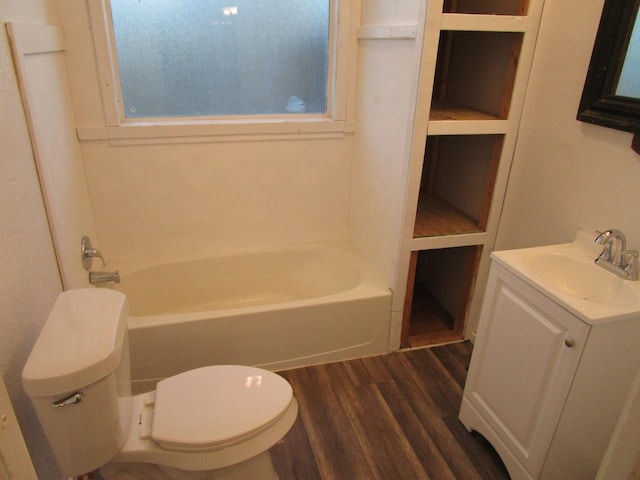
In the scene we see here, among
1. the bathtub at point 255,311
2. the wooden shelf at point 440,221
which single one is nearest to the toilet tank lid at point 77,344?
the bathtub at point 255,311

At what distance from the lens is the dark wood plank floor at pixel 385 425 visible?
1.64m

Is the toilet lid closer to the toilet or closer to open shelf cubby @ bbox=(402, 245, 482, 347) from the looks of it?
the toilet

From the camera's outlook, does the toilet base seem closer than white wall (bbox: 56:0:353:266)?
Yes

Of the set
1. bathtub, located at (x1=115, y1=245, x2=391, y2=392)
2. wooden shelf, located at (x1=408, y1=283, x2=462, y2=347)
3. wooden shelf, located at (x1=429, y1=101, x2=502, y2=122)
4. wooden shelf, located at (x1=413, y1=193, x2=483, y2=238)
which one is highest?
wooden shelf, located at (x1=429, y1=101, x2=502, y2=122)

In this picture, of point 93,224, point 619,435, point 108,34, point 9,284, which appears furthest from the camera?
point 93,224

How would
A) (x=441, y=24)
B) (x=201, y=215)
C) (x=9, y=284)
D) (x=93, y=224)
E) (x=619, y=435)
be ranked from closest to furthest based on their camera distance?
(x=619, y=435), (x=9, y=284), (x=441, y=24), (x=93, y=224), (x=201, y=215)

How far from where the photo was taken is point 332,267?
8.46 feet

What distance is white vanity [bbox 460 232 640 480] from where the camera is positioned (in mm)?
1252

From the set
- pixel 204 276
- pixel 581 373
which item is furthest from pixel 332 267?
pixel 581 373

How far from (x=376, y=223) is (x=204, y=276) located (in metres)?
1.03

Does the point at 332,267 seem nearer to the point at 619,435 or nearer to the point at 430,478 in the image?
the point at 430,478

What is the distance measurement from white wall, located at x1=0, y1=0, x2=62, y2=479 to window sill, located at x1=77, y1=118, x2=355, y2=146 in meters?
0.68

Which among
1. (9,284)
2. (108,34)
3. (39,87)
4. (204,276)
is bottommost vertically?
(204,276)

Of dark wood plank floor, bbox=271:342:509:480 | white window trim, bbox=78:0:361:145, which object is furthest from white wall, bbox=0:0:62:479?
dark wood plank floor, bbox=271:342:509:480
